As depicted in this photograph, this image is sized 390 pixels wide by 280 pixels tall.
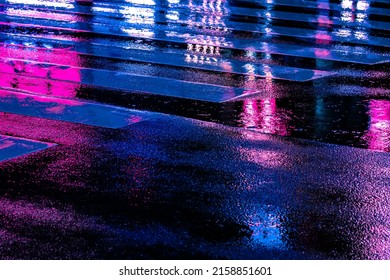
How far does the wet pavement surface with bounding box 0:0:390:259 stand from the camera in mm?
5293

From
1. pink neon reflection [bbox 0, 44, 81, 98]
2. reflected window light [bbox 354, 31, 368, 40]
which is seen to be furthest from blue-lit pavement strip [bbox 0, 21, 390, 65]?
pink neon reflection [bbox 0, 44, 81, 98]

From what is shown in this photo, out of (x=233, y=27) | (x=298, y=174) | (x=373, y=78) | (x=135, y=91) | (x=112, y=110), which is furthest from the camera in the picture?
(x=233, y=27)

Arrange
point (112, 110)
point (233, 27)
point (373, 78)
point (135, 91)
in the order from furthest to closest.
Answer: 1. point (233, 27)
2. point (373, 78)
3. point (135, 91)
4. point (112, 110)

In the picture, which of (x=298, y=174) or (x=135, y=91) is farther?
(x=135, y=91)

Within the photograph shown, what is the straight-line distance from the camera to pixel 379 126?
8.19 m

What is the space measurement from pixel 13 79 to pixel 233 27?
592 centimetres

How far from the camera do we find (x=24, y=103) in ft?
29.1

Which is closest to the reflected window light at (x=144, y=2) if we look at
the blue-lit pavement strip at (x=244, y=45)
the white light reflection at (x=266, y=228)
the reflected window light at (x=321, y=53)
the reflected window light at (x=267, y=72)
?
the blue-lit pavement strip at (x=244, y=45)

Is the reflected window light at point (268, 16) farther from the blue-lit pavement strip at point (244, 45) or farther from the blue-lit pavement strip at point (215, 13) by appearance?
the blue-lit pavement strip at point (244, 45)

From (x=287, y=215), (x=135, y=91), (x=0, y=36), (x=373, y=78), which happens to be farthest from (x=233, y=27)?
(x=287, y=215)

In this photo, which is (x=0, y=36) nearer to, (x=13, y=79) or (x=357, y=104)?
(x=13, y=79)

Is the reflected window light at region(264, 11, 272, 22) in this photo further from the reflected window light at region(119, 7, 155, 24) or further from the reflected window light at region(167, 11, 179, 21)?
the reflected window light at region(119, 7, 155, 24)

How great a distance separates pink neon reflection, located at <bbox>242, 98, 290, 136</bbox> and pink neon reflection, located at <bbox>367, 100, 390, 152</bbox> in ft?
2.48

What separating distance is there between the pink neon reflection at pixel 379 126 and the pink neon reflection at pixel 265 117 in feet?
2.48
